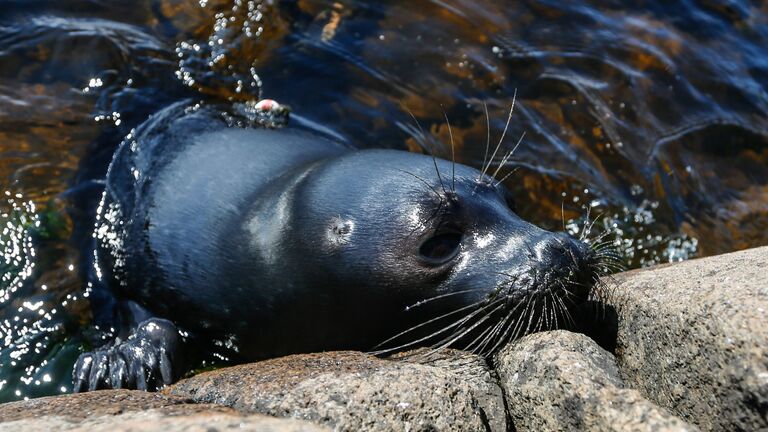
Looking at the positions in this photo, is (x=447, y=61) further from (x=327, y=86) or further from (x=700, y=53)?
(x=700, y=53)

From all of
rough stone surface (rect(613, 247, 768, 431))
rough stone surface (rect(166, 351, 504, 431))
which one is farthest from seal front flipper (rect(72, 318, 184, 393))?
rough stone surface (rect(613, 247, 768, 431))

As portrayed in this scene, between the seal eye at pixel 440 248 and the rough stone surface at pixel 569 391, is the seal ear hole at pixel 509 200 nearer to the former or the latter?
the seal eye at pixel 440 248

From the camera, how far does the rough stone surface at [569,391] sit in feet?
8.58

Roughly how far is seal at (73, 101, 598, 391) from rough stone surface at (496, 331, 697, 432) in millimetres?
373

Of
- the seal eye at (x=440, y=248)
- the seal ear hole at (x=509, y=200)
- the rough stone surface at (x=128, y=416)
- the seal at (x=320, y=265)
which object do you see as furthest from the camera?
the seal ear hole at (x=509, y=200)

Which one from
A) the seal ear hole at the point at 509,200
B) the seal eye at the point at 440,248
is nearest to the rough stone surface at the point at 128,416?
the seal eye at the point at 440,248

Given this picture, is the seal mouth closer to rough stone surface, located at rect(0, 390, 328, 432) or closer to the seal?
the seal

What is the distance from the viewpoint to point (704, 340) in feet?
9.26

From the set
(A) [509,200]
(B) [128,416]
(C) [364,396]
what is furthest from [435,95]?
(B) [128,416]

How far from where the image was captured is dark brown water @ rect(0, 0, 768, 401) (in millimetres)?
5961

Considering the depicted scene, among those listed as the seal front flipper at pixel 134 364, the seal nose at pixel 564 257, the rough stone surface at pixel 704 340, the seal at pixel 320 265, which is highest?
the rough stone surface at pixel 704 340

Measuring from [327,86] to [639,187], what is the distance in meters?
2.49

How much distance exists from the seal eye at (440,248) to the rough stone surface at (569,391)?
0.65 metres

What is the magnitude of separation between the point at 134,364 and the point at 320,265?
1045 mm
